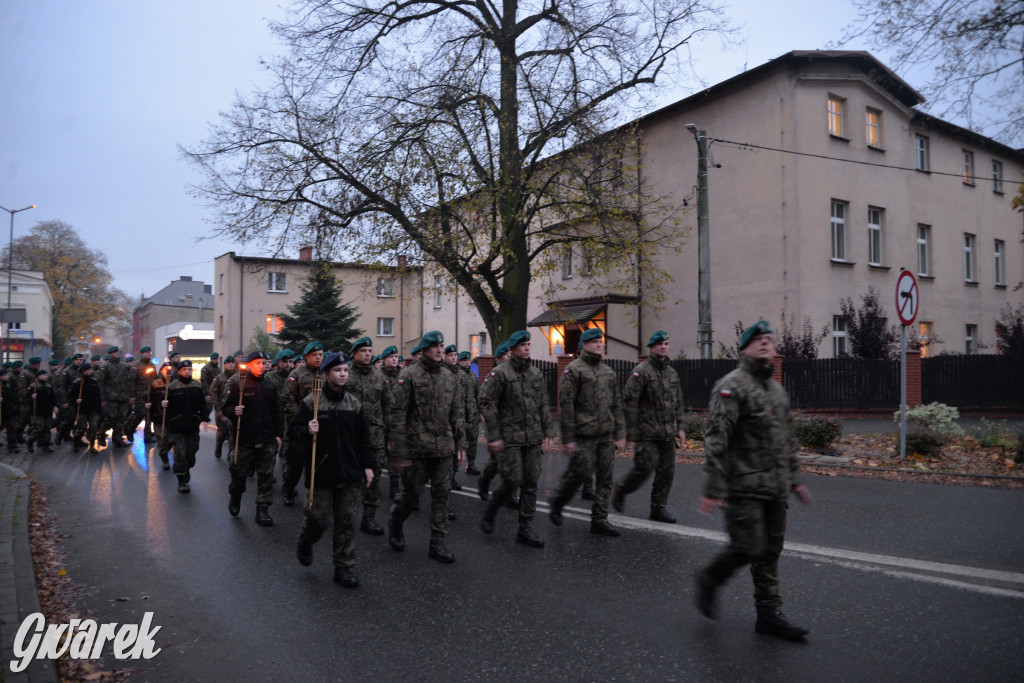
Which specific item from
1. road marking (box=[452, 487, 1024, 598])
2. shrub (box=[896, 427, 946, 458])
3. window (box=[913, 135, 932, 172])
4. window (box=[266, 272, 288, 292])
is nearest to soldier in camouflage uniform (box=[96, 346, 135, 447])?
road marking (box=[452, 487, 1024, 598])

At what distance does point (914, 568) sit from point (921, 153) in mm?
27129

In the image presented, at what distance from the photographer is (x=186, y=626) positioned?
5023mm

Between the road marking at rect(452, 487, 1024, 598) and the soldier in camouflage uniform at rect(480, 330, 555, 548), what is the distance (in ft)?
4.62

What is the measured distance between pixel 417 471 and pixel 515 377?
53.2 inches

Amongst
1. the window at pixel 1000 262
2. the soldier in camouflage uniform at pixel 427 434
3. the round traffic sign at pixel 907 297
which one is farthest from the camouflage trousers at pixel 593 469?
the window at pixel 1000 262

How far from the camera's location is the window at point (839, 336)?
24562mm

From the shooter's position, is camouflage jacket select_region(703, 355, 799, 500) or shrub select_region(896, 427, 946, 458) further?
shrub select_region(896, 427, 946, 458)

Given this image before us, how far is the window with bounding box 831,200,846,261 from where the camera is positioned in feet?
81.3

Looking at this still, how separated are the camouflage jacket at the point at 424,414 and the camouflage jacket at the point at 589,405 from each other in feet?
3.52

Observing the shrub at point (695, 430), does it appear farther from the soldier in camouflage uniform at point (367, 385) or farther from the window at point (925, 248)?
the window at point (925, 248)

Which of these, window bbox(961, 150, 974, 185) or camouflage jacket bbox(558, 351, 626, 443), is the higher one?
window bbox(961, 150, 974, 185)

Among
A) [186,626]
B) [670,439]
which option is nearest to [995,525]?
[670,439]

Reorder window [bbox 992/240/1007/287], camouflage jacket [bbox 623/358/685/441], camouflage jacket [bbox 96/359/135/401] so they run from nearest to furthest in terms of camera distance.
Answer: camouflage jacket [bbox 623/358/685/441], camouflage jacket [bbox 96/359/135/401], window [bbox 992/240/1007/287]

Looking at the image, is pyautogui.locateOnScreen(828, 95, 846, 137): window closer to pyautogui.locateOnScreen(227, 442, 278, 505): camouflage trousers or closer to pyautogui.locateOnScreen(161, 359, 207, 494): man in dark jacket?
pyautogui.locateOnScreen(161, 359, 207, 494): man in dark jacket
